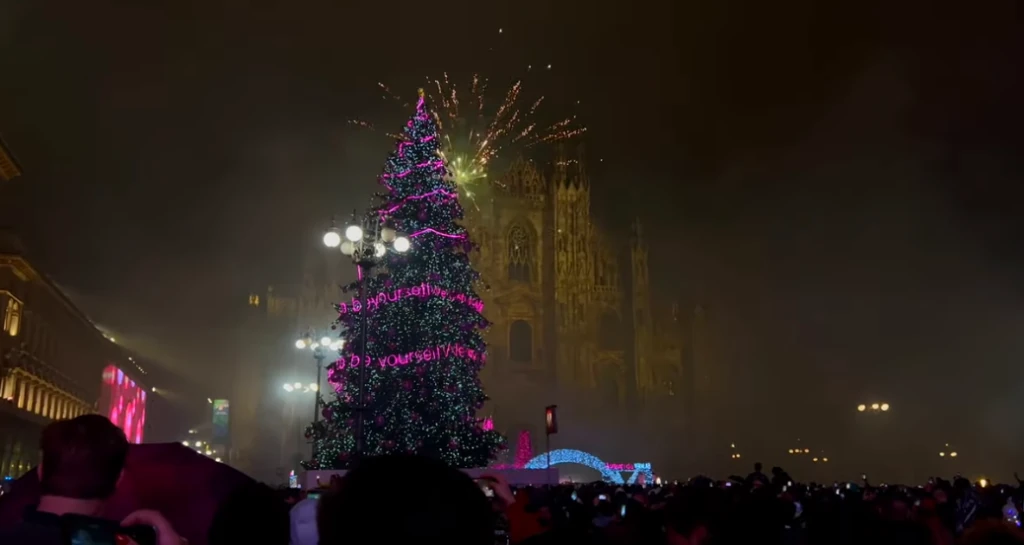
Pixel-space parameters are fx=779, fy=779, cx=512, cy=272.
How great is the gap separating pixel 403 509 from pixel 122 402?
7077 cm

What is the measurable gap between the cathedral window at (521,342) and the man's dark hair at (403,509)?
50.8m

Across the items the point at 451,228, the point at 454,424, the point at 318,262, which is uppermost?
the point at 318,262

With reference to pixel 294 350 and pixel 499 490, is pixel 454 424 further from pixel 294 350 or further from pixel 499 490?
pixel 294 350

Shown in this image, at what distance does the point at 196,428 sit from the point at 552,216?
74881mm

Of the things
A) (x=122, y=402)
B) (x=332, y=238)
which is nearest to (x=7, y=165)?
(x=332, y=238)

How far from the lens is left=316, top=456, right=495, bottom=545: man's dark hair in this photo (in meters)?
1.65

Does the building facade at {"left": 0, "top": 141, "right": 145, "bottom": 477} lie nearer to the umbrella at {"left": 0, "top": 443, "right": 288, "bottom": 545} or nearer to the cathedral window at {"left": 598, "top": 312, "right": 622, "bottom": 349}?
the umbrella at {"left": 0, "top": 443, "right": 288, "bottom": 545}

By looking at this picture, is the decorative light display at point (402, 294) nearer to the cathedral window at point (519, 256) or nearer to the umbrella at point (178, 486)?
the umbrella at point (178, 486)

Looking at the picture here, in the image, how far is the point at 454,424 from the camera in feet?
72.9

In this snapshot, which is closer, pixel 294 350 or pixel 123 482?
pixel 123 482

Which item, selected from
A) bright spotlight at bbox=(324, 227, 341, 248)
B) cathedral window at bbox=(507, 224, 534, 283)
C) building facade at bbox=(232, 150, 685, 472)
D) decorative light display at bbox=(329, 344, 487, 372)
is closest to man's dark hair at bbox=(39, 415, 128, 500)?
bright spotlight at bbox=(324, 227, 341, 248)

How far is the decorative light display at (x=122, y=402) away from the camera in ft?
194

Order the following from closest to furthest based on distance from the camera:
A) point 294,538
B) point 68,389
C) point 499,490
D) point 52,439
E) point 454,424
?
point 52,439
point 499,490
point 294,538
point 454,424
point 68,389

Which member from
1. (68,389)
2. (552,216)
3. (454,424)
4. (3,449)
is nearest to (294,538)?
(454,424)
